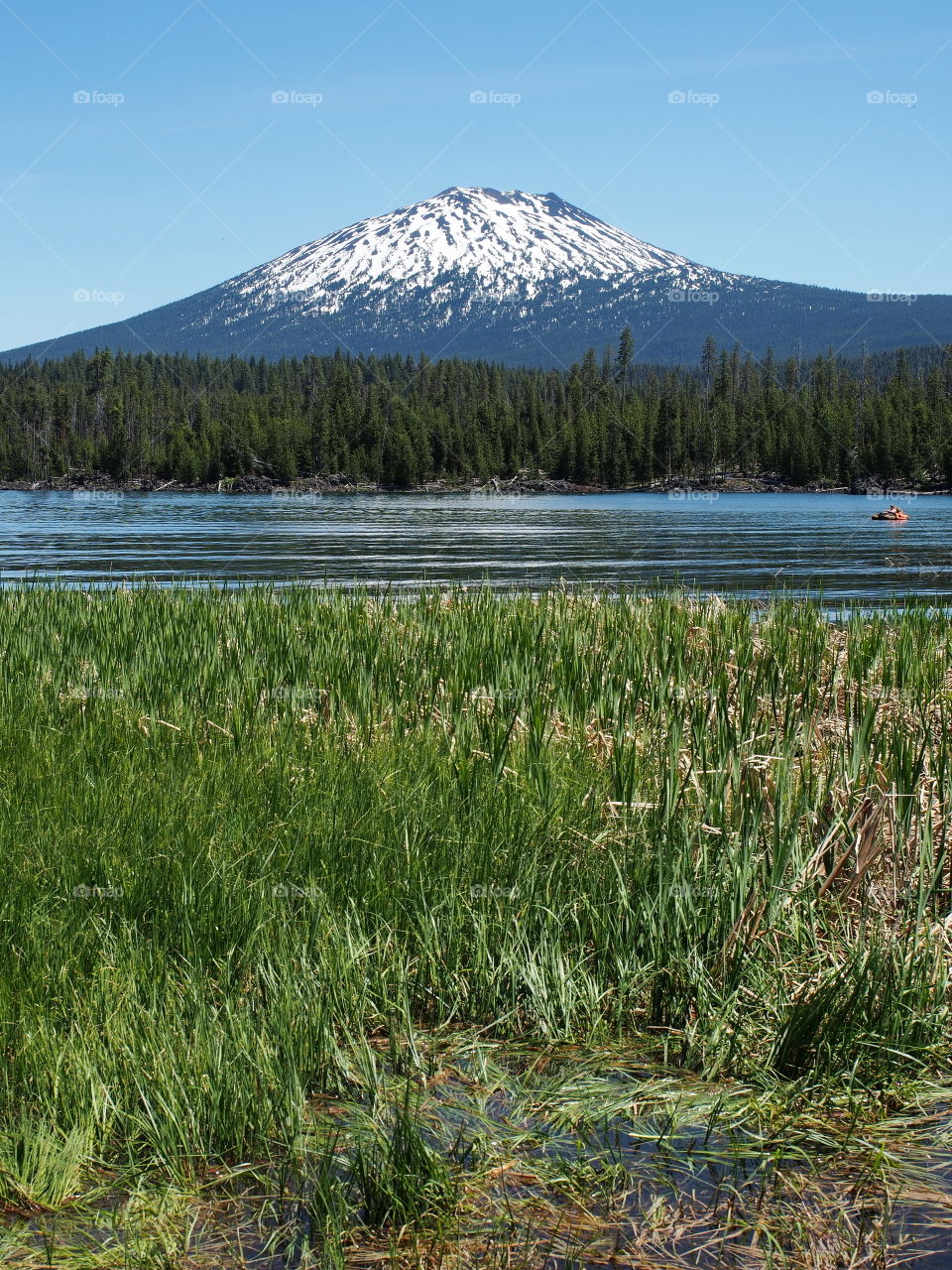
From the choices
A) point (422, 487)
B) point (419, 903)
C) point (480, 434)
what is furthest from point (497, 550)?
point (480, 434)

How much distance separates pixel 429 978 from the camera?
4273mm

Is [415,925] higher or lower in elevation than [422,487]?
lower

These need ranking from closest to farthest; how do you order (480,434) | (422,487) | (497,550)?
1. (497,550)
2. (422,487)
3. (480,434)

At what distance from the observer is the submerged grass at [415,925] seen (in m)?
3.21

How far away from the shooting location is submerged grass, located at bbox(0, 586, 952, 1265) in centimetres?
321

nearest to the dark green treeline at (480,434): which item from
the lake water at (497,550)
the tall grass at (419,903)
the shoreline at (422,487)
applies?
A: the shoreline at (422,487)

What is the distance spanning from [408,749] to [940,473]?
414ft

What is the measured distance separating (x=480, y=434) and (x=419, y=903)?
450 ft

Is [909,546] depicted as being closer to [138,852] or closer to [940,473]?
[138,852]

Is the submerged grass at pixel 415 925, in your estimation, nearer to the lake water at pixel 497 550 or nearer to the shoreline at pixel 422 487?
the lake water at pixel 497 550

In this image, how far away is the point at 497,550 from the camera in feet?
117

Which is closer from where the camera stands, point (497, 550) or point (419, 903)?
point (419, 903)

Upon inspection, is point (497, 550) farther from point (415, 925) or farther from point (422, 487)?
point (422, 487)

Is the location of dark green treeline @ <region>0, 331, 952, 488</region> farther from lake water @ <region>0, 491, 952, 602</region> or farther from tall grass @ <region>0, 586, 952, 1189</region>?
tall grass @ <region>0, 586, 952, 1189</region>
